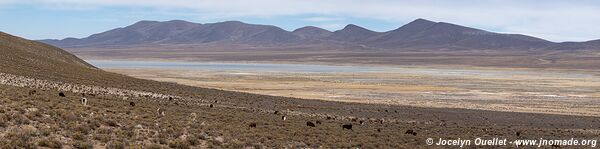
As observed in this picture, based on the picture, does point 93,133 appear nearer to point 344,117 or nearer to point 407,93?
point 344,117

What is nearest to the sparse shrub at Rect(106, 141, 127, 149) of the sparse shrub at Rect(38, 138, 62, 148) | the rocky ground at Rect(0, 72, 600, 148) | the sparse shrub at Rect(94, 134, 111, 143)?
the rocky ground at Rect(0, 72, 600, 148)

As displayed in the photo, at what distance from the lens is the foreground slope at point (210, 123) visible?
53.1 ft

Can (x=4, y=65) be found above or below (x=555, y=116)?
above

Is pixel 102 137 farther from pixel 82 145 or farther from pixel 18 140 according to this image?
pixel 18 140

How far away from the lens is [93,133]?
16312 millimetres

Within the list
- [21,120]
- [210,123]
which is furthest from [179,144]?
[210,123]

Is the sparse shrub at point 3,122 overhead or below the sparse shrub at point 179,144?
overhead

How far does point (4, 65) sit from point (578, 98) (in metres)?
48.7

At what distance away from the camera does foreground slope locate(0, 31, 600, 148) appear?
16172 millimetres

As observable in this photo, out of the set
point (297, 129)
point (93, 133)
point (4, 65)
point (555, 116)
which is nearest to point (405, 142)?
point (297, 129)

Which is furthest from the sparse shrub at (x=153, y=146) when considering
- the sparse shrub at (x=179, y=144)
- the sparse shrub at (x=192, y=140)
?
the sparse shrub at (x=192, y=140)

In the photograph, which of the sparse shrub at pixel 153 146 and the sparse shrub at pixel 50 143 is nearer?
the sparse shrub at pixel 50 143

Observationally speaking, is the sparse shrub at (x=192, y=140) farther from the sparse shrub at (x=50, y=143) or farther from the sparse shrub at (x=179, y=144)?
the sparse shrub at (x=50, y=143)

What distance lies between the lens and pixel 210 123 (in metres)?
21.7
